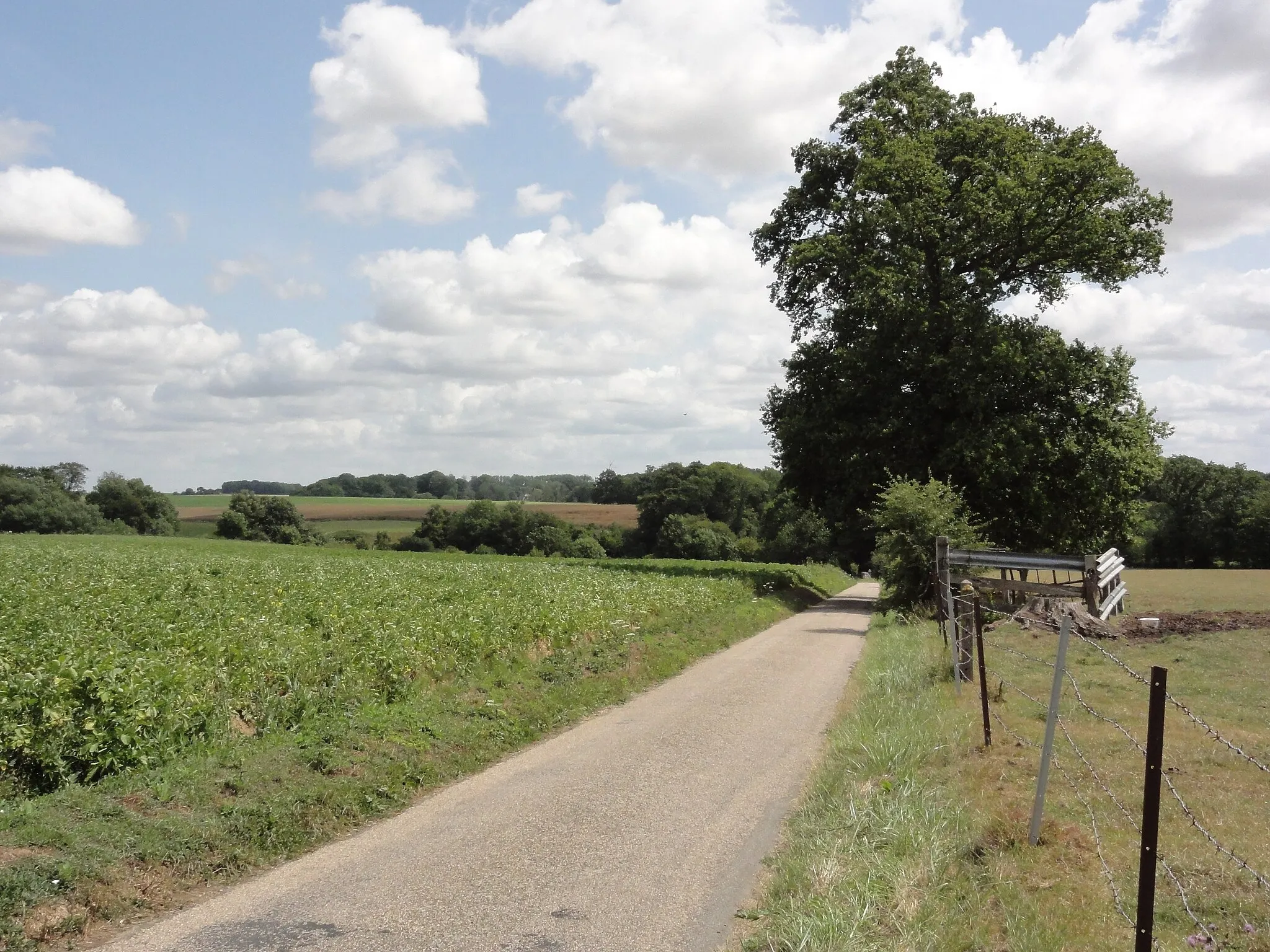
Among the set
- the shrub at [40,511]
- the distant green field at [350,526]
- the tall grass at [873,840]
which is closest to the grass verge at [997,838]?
the tall grass at [873,840]

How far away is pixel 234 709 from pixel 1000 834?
7.27 m

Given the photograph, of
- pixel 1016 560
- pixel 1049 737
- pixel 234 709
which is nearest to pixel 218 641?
pixel 234 709

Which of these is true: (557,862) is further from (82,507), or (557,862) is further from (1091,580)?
(82,507)

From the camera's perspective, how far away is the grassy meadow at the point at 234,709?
677cm

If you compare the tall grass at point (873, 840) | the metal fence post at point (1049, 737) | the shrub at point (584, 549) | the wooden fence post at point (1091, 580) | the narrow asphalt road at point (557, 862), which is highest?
the wooden fence post at point (1091, 580)

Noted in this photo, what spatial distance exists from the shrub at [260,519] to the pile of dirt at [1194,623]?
7269cm

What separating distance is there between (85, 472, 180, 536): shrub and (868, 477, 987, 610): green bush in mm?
87515

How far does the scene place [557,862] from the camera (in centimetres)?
727

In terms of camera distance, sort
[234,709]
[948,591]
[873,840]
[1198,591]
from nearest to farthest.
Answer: [873,840], [234,709], [948,591], [1198,591]

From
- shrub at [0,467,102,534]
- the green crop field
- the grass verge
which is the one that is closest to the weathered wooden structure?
the grass verge

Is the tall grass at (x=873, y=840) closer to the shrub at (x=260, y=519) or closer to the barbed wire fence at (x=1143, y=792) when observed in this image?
the barbed wire fence at (x=1143, y=792)

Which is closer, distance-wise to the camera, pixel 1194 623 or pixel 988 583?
pixel 988 583

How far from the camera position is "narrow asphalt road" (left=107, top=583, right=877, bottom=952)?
5984 mm

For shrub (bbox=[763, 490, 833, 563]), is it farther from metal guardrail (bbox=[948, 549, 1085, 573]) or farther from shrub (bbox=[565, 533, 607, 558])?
metal guardrail (bbox=[948, 549, 1085, 573])
